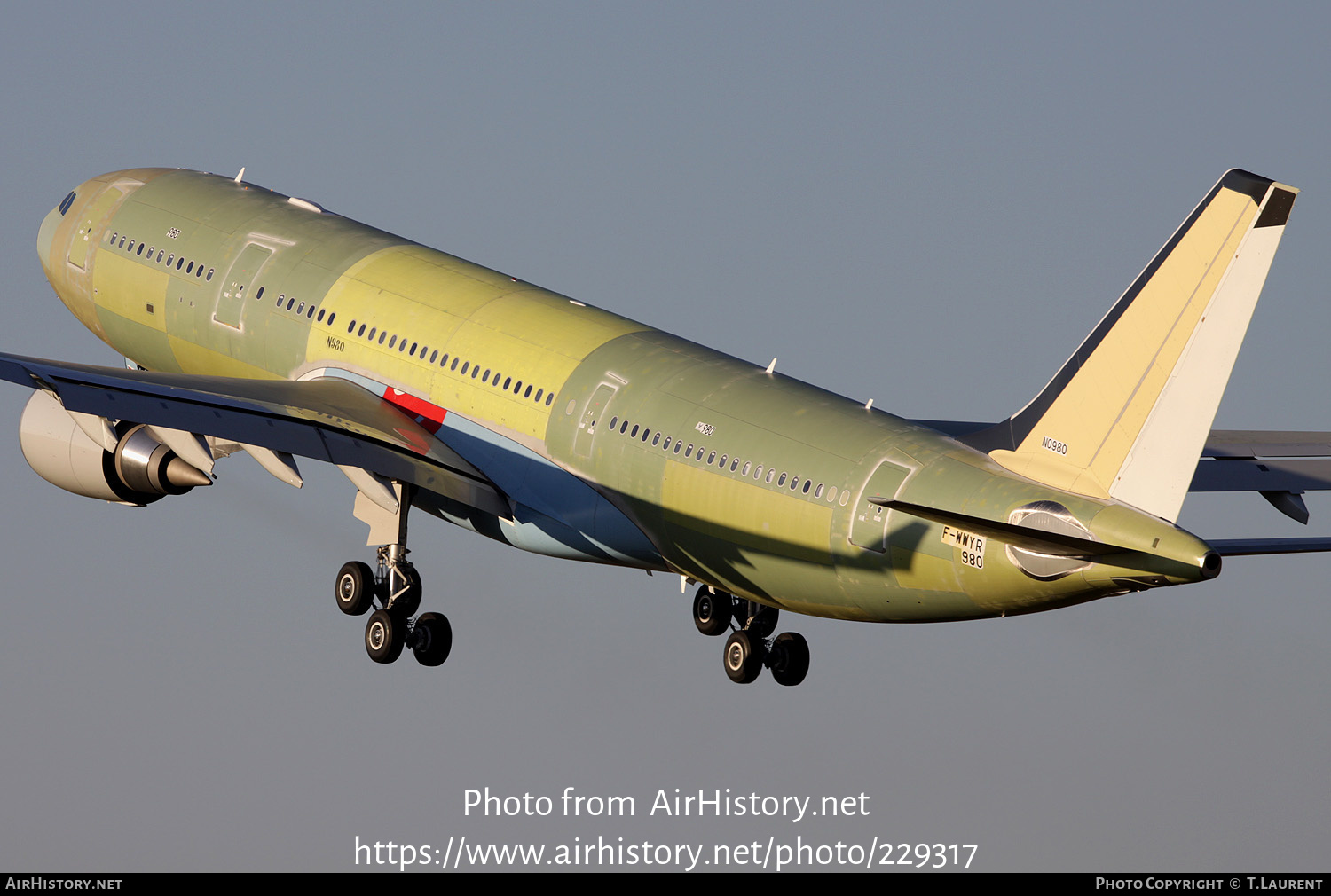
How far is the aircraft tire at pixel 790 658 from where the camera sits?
5153 centimetres

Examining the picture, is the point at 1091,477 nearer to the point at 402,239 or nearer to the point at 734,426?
the point at 734,426

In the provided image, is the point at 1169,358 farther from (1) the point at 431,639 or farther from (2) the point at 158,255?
(2) the point at 158,255

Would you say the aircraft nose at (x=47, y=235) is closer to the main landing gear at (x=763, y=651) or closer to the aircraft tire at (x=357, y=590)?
the aircraft tire at (x=357, y=590)

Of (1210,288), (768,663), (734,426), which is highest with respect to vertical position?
(1210,288)

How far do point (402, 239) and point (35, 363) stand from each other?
32.4ft

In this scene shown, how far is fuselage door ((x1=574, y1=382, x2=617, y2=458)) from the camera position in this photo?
159ft

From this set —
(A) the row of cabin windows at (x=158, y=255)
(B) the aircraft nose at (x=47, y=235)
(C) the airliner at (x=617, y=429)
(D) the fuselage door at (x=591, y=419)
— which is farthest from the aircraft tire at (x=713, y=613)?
(B) the aircraft nose at (x=47, y=235)

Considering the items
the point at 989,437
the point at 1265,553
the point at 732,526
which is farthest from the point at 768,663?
the point at 1265,553

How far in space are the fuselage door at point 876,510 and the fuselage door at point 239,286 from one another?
15426mm

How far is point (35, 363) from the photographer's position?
46750 millimetres

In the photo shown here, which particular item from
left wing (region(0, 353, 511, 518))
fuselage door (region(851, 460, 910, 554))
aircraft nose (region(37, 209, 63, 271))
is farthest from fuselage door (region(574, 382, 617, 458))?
aircraft nose (region(37, 209, 63, 271))

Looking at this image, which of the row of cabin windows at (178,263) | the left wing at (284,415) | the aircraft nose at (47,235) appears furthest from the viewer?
the aircraft nose at (47,235)

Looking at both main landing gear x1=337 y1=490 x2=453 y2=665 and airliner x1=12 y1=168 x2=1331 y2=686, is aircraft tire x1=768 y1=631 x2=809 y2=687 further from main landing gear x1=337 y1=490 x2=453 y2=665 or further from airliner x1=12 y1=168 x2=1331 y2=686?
main landing gear x1=337 y1=490 x2=453 y2=665

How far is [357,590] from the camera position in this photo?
166ft
